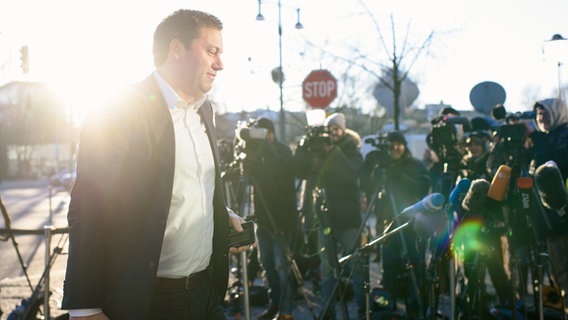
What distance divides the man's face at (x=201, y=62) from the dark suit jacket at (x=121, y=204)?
18 centimetres

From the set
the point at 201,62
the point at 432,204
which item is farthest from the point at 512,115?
the point at 201,62

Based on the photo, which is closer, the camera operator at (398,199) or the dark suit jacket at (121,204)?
the dark suit jacket at (121,204)

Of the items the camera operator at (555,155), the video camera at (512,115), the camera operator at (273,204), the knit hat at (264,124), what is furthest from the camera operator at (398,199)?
the camera operator at (555,155)

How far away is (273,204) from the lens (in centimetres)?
628

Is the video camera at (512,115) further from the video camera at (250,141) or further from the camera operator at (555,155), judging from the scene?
Result: the video camera at (250,141)

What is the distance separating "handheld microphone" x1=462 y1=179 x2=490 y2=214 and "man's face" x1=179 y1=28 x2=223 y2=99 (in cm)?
211

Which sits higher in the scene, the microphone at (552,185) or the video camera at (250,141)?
the video camera at (250,141)

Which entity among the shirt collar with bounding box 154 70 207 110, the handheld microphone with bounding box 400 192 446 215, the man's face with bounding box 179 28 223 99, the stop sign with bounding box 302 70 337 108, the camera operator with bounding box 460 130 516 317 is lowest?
the camera operator with bounding box 460 130 516 317

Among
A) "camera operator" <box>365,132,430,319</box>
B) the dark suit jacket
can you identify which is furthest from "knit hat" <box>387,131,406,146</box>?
the dark suit jacket

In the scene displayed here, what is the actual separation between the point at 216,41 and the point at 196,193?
24.3 inches

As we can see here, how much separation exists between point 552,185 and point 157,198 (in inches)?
111

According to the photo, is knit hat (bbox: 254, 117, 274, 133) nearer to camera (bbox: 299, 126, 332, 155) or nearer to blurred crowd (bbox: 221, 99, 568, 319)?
blurred crowd (bbox: 221, 99, 568, 319)

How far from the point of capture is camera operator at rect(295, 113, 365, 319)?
566 centimetres

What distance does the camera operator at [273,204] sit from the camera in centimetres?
613
